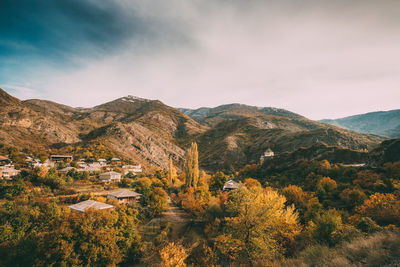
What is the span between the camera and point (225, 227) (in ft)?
59.0

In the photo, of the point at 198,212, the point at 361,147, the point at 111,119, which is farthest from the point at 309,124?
the point at 111,119

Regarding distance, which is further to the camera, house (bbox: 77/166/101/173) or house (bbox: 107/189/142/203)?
house (bbox: 77/166/101/173)

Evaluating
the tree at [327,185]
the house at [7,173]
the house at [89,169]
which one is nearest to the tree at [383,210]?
the tree at [327,185]

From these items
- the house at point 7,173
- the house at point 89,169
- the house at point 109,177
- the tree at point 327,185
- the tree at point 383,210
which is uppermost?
the tree at point 383,210

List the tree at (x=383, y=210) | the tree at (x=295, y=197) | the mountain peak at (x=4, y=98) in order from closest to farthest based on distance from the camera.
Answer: the tree at (x=383, y=210) < the tree at (x=295, y=197) < the mountain peak at (x=4, y=98)

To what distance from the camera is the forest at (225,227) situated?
10578mm

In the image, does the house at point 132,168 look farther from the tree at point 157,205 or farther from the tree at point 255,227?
the tree at point 255,227

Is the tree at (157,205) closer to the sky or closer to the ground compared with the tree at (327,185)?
closer to the ground

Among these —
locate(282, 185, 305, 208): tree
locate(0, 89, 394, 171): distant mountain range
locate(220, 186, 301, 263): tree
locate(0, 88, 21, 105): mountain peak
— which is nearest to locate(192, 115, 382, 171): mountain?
locate(0, 89, 394, 171): distant mountain range

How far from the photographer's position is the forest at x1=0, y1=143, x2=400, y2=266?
34.7 ft

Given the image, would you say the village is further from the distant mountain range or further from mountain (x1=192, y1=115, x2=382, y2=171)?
mountain (x1=192, y1=115, x2=382, y2=171)

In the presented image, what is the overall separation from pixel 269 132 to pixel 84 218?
4061 inches

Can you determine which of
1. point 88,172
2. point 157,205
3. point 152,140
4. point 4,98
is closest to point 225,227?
point 157,205

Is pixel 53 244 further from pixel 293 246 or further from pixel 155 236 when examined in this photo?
pixel 293 246
